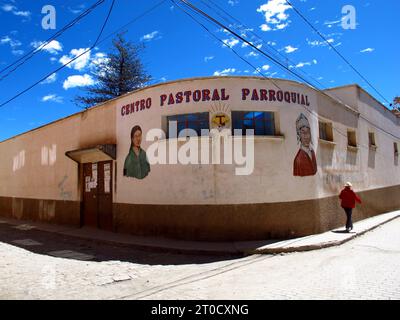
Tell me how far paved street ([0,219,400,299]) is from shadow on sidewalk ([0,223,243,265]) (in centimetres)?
Answer: 2

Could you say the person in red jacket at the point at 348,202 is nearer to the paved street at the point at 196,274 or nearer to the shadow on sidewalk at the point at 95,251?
the paved street at the point at 196,274

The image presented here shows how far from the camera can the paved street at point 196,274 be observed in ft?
16.8

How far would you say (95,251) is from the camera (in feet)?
29.2

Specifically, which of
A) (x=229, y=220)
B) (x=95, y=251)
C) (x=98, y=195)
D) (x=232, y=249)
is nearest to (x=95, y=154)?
(x=98, y=195)

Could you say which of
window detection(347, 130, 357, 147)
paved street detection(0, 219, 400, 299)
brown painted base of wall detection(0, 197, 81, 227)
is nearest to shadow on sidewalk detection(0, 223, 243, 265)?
paved street detection(0, 219, 400, 299)

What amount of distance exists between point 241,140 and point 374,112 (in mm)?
11546

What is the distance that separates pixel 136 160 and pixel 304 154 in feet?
17.1

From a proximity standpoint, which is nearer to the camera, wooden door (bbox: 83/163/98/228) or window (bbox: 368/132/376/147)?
wooden door (bbox: 83/163/98/228)

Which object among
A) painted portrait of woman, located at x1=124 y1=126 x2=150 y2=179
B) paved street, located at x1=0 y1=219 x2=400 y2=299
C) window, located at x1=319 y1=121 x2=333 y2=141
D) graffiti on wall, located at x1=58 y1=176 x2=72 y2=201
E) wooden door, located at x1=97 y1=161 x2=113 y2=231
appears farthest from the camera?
graffiti on wall, located at x1=58 y1=176 x2=72 y2=201

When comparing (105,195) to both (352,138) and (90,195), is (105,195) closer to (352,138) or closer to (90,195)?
(90,195)

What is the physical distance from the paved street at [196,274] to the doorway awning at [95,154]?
3.09m

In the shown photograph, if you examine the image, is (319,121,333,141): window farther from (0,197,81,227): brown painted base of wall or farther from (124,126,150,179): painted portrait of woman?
(0,197,81,227): brown painted base of wall

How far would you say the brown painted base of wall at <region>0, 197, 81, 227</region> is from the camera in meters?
13.2
